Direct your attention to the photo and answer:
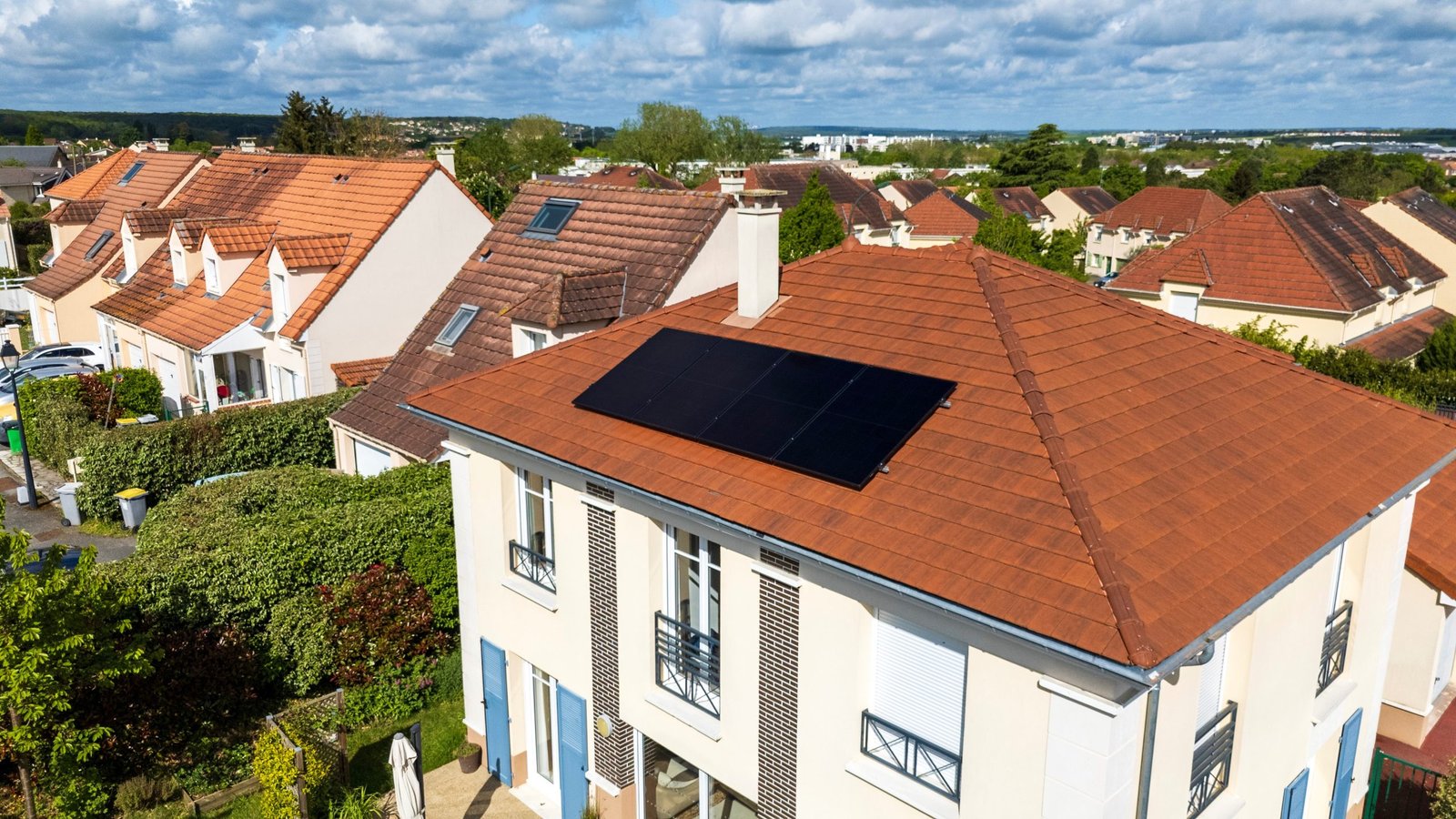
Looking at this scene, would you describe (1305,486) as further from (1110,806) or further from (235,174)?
(235,174)

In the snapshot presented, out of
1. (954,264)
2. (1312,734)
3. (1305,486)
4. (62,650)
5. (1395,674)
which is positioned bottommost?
(1395,674)

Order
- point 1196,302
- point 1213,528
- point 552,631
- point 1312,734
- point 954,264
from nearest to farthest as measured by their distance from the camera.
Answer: point 1213,528 < point 1312,734 < point 954,264 < point 552,631 < point 1196,302

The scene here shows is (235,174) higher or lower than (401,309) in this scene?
higher

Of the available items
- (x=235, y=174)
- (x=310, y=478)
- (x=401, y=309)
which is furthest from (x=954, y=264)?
(x=235, y=174)

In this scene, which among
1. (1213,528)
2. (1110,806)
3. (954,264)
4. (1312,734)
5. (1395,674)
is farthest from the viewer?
(1395,674)

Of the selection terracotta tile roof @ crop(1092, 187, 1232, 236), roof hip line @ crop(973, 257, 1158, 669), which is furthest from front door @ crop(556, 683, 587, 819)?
terracotta tile roof @ crop(1092, 187, 1232, 236)

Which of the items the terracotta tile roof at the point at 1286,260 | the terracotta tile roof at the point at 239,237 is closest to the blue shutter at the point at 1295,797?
the terracotta tile roof at the point at 1286,260

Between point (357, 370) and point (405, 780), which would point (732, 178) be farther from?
point (357, 370)
